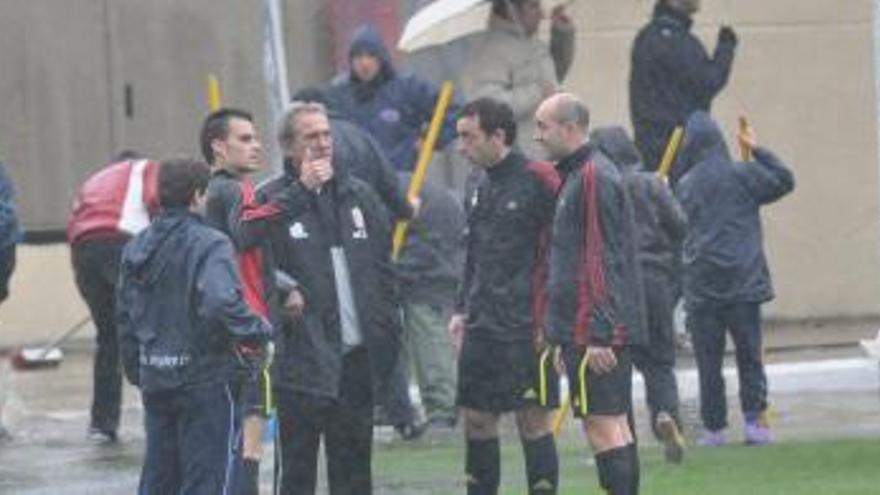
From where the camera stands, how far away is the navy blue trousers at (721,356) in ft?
50.4

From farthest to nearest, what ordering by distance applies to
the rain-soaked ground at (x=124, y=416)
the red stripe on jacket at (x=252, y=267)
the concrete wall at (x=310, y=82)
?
the concrete wall at (x=310, y=82) → the rain-soaked ground at (x=124, y=416) → the red stripe on jacket at (x=252, y=267)

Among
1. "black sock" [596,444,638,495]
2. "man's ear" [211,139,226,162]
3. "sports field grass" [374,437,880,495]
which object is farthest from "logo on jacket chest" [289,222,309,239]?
"sports field grass" [374,437,880,495]

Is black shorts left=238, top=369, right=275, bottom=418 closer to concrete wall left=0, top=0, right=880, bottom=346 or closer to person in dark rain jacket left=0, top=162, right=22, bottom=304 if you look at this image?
person in dark rain jacket left=0, top=162, right=22, bottom=304

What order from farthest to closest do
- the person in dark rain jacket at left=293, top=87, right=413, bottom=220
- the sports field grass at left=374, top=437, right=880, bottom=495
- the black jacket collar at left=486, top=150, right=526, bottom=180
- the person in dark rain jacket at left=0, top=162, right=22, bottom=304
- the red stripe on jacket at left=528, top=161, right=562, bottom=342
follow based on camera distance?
1. the person in dark rain jacket at left=0, top=162, right=22, bottom=304
2. the sports field grass at left=374, top=437, right=880, bottom=495
3. the person in dark rain jacket at left=293, top=87, right=413, bottom=220
4. the black jacket collar at left=486, top=150, right=526, bottom=180
5. the red stripe on jacket at left=528, top=161, right=562, bottom=342

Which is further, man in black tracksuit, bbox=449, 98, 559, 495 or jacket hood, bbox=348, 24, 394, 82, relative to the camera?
jacket hood, bbox=348, 24, 394, 82

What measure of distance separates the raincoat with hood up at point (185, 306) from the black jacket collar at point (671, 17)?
845cm

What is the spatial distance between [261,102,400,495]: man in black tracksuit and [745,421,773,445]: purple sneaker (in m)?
4.02

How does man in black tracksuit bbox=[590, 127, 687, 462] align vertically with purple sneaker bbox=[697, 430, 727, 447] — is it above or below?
above

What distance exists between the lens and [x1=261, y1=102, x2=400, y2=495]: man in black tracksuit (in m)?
11.5

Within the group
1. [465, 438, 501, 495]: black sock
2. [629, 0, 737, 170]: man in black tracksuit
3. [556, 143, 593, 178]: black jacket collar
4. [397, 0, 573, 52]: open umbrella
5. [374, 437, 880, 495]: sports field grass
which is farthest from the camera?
[629, 0, 737, 170]: man in black tracksuit

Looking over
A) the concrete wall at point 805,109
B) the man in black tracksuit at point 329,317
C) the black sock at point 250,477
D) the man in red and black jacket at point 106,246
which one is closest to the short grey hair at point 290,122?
the man in black tracksuit at point 329,317

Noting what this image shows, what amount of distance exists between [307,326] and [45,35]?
1006 cm

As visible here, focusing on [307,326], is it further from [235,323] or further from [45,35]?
[45,35]

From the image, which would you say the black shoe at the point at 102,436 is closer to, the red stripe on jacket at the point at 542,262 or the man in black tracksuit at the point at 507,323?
the man in black tracksuit at the point at 507,323
